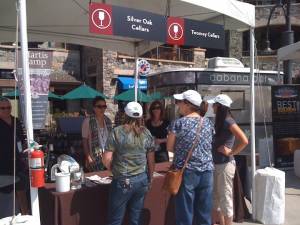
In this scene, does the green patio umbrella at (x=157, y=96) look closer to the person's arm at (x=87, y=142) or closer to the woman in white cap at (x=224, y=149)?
the person's arm at (x=87, y=142)

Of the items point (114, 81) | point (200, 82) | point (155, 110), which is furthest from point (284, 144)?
point (114, 81)

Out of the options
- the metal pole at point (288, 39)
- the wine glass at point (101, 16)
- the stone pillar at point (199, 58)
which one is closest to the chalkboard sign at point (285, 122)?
the metal pole at point (288, 39)

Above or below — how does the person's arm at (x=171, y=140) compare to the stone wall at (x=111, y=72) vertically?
below

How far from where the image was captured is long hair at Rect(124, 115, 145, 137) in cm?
427

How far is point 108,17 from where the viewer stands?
5332mm

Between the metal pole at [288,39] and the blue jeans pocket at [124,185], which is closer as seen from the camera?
the blue jeans pocket at [124,185]

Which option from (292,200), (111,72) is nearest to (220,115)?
(292,200)

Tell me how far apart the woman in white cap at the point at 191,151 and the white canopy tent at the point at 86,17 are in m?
1.47

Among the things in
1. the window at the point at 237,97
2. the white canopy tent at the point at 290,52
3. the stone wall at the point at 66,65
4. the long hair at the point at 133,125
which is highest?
the stone wall at the point at 66,65

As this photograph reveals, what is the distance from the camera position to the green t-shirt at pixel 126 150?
4.22 metres

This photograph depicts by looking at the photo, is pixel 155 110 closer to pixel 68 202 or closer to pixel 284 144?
pixel 68 202

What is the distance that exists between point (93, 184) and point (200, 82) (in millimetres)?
7174

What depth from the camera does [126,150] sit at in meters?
4.24

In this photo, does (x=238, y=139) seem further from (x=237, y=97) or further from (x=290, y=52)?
(x=237, y=97)
